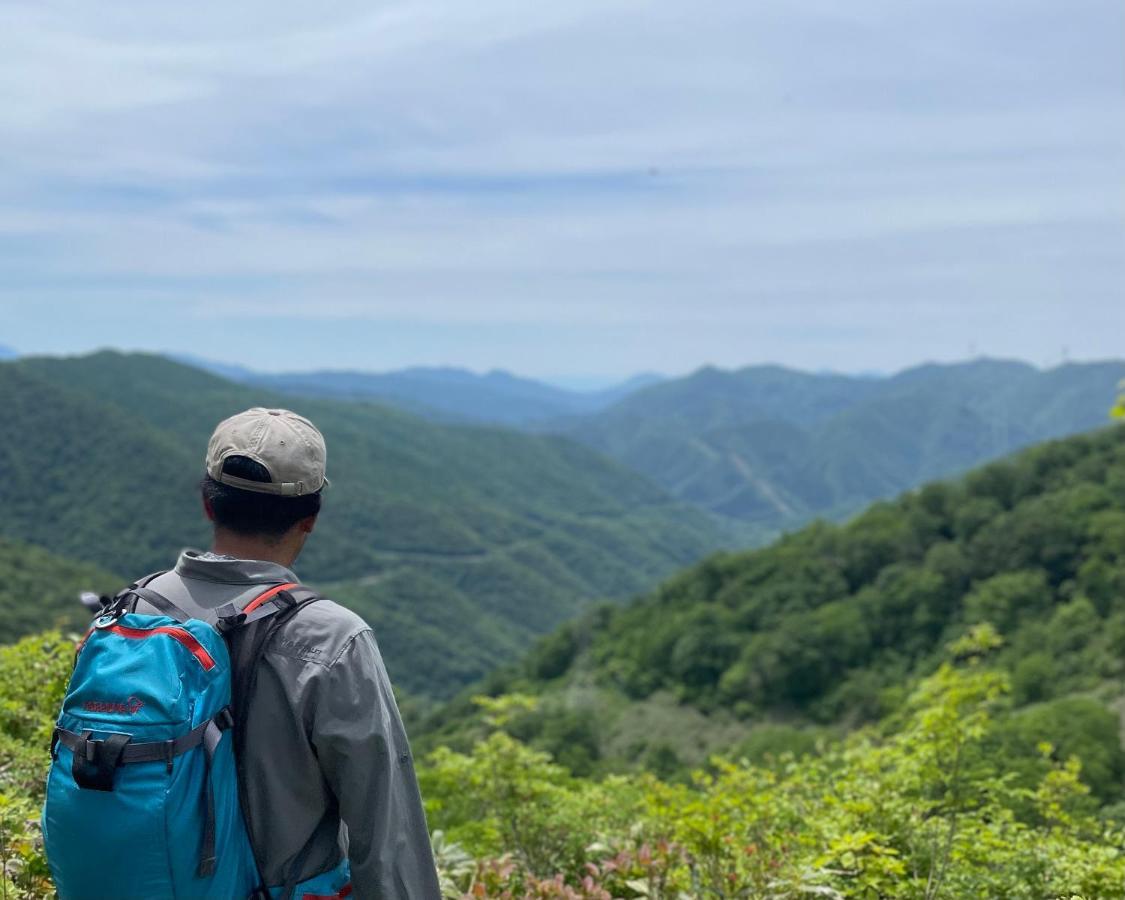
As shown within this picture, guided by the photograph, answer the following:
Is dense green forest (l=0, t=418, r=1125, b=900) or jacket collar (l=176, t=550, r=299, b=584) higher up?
jacket collar (l=176, t=550, r=299, b=584)

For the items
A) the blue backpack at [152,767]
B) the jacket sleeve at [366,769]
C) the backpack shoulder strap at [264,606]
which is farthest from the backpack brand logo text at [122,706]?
the jacket sleeve at [366,769]

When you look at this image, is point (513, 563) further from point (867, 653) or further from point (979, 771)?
point (979, 771)

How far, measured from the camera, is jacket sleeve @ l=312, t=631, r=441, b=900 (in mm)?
2240

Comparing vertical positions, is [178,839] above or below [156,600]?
below

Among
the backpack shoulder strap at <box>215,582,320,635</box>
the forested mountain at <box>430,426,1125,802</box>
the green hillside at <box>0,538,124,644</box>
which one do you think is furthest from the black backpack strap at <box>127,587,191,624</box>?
the green hillside at <box>0,538,124,644</box>

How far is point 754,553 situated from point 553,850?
2181 inches

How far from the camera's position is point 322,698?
224cm

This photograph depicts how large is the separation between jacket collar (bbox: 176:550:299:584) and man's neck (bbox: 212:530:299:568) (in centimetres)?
6

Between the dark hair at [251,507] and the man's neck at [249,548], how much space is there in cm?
2

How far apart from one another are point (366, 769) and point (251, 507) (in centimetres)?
75

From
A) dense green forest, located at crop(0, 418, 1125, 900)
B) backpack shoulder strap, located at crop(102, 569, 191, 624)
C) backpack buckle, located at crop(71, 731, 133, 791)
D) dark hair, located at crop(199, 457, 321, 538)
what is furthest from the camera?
dense green forest, located at crop(0, 418, 1125, 900)

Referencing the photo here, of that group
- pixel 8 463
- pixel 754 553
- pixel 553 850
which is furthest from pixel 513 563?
pixel 553 850

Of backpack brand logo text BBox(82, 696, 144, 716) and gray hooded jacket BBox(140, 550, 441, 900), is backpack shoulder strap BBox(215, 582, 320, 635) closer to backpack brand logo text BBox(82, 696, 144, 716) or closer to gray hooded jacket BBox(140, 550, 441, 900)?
gray hooded jacket BBox(140, 550, 441, 900)

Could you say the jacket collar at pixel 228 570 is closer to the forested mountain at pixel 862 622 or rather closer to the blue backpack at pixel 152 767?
the blue backpack at pixel 152 767
